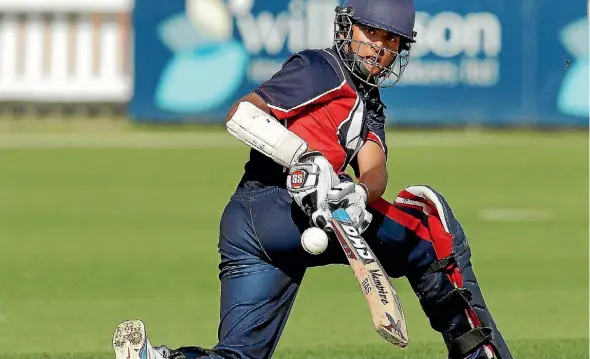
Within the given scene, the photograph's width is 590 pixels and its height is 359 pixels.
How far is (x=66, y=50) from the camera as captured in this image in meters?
24.1

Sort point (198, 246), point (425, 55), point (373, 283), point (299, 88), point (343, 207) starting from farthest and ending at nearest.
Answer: point (425, 55), point (198, 246), point (299, 88), point (343, 207), point (373, 283)

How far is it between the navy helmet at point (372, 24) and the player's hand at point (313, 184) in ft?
1.79

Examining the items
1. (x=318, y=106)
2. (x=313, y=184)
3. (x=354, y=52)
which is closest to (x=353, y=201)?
(x=313, y=184)

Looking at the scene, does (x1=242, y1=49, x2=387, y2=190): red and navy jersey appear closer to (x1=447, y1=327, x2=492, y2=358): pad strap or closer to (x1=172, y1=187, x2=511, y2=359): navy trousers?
(x1=172, y1=187, x2=511, y2=359): navy trousers

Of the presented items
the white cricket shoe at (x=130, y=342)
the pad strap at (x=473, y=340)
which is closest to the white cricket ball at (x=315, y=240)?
the white cricket shoe at (x=130, y=342)

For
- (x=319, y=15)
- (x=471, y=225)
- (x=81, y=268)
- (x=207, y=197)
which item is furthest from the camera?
(x=319, y=15)

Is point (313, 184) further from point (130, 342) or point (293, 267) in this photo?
point (130, 342)

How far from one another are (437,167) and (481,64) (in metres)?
5.35

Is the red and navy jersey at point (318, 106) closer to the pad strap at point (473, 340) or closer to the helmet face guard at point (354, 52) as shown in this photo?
the helmet face guard at point (354, 52)

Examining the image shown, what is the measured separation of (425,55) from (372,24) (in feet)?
51.9

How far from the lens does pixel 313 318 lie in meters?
8.25

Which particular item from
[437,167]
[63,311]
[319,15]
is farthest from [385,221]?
[319,15]

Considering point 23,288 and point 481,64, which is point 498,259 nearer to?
point 23,288

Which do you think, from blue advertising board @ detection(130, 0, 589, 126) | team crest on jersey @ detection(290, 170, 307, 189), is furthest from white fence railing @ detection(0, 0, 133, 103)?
team crest on jersey @ detection(290, 170, 307, 189)
